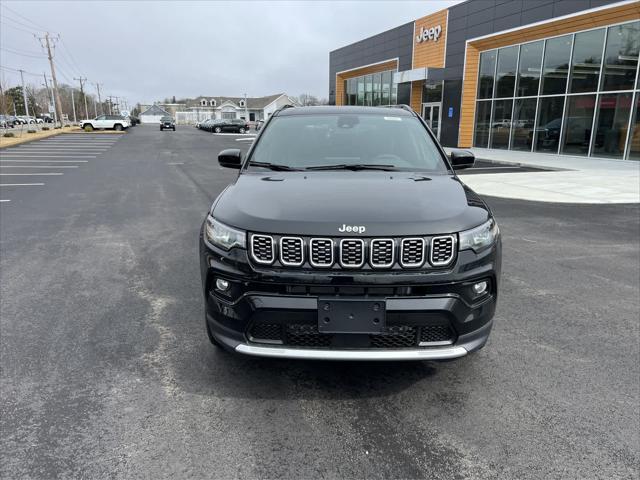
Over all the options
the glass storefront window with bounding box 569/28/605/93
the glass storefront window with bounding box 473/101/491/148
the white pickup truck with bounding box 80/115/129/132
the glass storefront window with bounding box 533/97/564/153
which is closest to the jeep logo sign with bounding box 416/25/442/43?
the glass storefront window with bounding box 473/101/491/148

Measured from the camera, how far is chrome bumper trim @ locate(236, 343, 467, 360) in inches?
101

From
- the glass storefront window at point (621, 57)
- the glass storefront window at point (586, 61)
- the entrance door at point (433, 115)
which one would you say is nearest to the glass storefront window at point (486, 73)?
the entrance door at point (433, 115)

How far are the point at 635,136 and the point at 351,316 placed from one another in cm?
1877

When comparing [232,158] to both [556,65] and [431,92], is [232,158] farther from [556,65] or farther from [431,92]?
[431,92]

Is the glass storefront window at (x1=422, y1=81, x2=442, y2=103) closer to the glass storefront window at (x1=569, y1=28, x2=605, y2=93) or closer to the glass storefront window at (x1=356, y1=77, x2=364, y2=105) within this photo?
the glass storefront window at (x1=569, y1=28, x2=605, y2=93)

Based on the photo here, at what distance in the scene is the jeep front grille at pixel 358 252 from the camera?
2.53 meters

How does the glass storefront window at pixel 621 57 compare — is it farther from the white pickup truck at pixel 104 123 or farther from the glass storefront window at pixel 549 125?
the white pickup truck at pixel 104 123

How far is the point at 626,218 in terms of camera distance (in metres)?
8.39

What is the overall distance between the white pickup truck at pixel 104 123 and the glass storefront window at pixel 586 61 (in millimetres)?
41096

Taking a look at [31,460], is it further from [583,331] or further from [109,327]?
[583,331]

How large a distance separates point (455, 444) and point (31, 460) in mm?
2124

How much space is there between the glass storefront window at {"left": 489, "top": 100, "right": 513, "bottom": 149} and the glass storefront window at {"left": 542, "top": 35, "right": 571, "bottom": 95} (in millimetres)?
2437

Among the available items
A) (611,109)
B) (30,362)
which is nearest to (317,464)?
(30,362)

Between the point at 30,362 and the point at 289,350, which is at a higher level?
the point at 289,350
